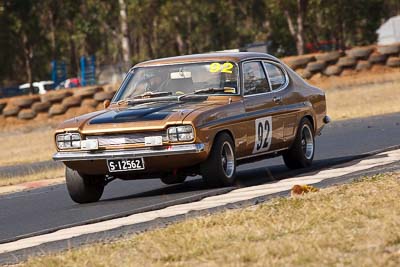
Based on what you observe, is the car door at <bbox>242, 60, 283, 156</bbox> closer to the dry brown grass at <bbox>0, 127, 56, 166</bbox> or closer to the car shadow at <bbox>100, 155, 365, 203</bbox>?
the car shadow at <bbox>100, 155, 365, 203</bbox>

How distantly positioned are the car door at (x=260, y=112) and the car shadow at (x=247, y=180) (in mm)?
349

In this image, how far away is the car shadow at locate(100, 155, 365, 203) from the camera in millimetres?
12008

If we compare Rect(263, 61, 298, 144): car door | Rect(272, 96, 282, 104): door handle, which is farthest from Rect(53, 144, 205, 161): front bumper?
Rect(263, 61, 298, 144): car door

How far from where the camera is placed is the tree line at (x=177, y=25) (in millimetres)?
49628

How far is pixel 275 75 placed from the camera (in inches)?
535

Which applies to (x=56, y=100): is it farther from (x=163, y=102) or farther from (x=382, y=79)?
(x=163, y=102)

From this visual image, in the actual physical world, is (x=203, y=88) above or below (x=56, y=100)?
above

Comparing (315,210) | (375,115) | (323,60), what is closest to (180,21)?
(323,60)

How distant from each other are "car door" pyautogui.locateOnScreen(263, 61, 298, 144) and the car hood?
1.39 meters

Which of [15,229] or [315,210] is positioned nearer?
[315,210]

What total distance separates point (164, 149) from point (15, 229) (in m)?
1.71

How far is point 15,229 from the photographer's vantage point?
415 inches

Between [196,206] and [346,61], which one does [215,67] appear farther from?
[346,61]

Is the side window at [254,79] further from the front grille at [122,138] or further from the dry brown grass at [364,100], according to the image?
the dry brown grass at [364,100]
